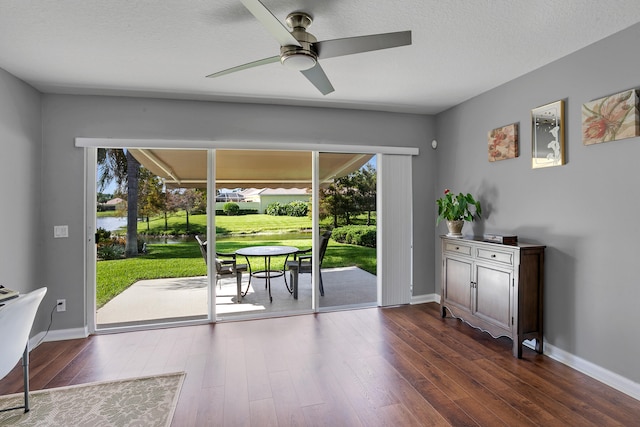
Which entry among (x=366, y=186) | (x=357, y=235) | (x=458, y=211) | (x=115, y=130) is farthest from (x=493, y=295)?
(x=115, y=130)

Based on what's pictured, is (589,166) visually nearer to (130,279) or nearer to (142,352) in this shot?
(142,352)

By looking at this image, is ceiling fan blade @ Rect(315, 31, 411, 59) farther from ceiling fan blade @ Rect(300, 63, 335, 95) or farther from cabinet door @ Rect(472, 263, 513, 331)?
cabinet door @ Rect(472, 263, 513, 331)

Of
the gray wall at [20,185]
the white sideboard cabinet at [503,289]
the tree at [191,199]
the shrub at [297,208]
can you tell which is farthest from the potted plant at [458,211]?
the gray wall at [20,185]

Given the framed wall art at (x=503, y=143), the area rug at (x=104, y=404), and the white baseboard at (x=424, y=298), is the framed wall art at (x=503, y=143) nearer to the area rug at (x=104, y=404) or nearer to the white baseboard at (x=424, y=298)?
the white baseboard at (x=424, y=298)

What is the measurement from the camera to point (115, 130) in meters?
3.58

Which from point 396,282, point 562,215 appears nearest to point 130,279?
point 396,282

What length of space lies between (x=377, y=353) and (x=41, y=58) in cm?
372

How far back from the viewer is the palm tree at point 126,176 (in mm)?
3686

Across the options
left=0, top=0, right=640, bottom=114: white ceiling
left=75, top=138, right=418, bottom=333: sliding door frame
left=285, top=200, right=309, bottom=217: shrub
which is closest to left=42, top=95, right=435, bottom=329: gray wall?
left=75, top=138, right=418, bottom=333: sliding door frame

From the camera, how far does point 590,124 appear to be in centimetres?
261

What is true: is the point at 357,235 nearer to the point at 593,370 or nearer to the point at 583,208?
the point at 583,208

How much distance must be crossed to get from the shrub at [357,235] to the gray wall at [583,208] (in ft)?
5.16

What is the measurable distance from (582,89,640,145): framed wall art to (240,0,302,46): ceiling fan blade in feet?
7.58

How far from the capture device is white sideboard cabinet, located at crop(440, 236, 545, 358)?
2891mm
